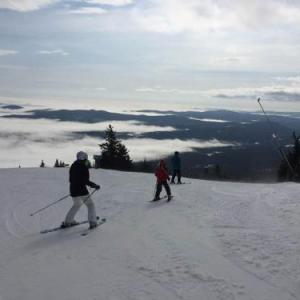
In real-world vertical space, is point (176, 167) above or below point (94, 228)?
above

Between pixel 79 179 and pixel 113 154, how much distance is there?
51954 millimetres

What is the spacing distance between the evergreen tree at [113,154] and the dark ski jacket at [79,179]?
49.1 meters

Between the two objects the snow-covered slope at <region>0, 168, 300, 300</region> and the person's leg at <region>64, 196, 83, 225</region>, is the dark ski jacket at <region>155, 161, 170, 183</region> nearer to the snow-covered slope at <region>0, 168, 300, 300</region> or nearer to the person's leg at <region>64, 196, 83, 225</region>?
the snow-covered slope at <region>0, 168, 300, 300</region>

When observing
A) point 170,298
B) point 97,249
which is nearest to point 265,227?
point 97,249

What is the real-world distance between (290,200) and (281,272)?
301 inches

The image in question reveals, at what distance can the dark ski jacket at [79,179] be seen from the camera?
13070mm

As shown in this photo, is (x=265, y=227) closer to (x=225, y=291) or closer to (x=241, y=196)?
(x=225, y=291)

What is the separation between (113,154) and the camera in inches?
2559

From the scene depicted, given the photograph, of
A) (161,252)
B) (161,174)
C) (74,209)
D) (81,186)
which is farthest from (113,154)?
(161,252)

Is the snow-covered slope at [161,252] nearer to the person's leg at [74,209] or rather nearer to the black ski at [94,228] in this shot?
the black ski at [94,228]

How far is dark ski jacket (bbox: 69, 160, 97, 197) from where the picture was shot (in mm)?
13070

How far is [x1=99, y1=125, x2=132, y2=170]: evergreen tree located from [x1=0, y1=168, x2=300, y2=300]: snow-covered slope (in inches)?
1778

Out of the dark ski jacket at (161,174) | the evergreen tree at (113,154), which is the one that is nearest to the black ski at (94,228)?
the dark ski jacket at (161,174)

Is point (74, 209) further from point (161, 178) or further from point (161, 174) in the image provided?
point (161, 174)
